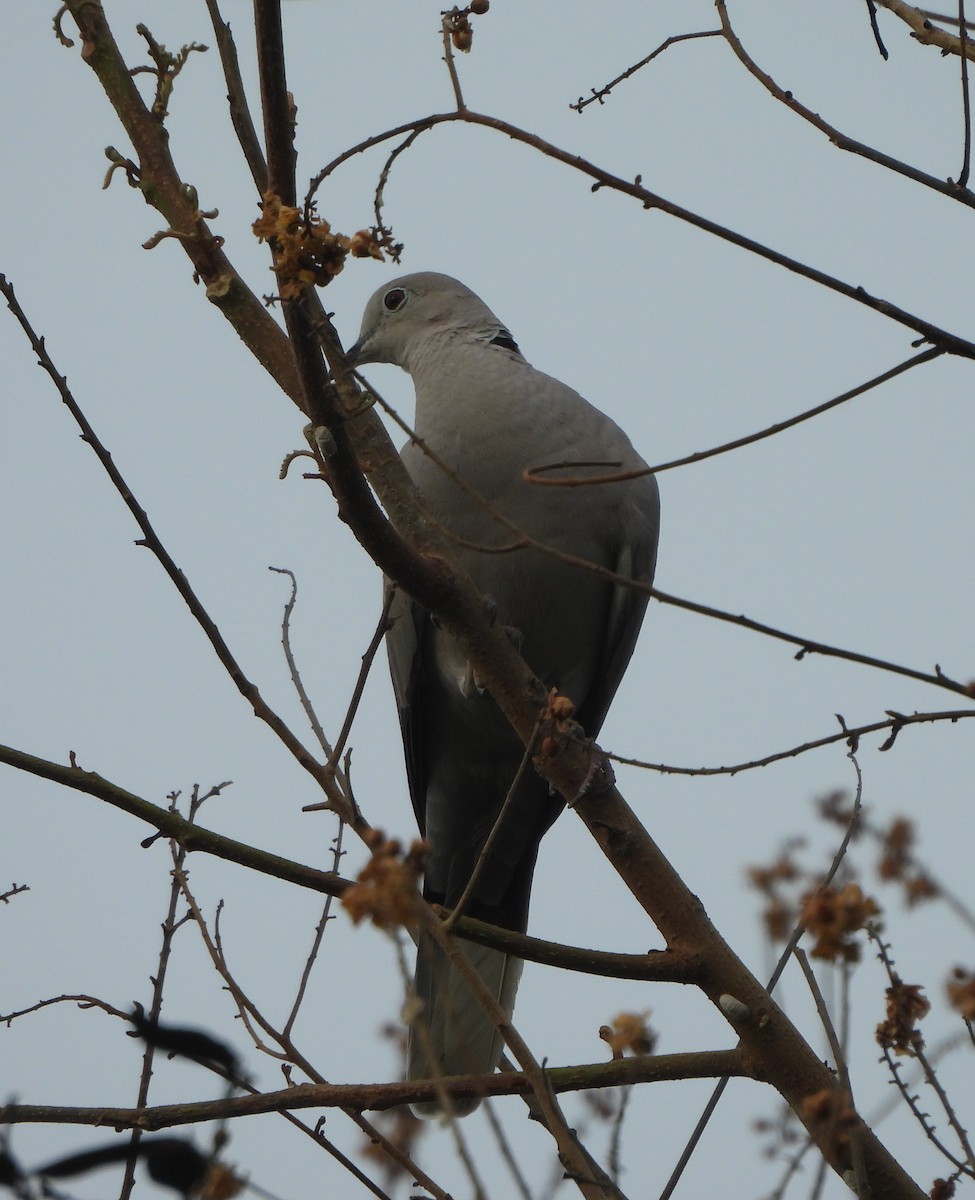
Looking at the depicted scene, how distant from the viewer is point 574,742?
3.04 metres

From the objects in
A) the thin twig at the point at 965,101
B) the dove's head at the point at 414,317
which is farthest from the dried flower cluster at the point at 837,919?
the dove's head at the point at 414,317

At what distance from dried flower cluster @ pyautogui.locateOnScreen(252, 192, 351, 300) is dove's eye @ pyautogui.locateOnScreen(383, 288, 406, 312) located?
3393 mm

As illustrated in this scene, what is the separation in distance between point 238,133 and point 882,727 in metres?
1.72

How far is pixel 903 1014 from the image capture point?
1.93 m

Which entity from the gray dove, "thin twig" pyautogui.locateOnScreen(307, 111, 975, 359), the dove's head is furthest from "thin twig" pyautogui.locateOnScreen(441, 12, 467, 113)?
the dove's head

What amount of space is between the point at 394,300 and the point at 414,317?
7.3 inches

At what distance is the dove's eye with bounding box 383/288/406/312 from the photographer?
554cm

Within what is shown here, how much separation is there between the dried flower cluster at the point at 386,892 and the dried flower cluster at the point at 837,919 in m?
0.46

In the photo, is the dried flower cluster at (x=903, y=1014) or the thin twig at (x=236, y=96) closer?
the dried flower cluster at (x=903, y=1014)

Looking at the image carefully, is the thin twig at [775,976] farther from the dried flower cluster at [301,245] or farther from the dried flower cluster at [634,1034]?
the dried flower cluster at [301,245]

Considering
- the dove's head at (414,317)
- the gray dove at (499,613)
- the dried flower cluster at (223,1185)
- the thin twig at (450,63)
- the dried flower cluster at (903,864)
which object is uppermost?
the dove's head at (414,317)

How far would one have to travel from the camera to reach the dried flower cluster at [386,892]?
4.89 ft

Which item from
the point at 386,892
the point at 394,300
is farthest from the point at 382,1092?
the point at 394,300

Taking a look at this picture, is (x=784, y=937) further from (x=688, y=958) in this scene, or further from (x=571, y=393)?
(x=571, y=393)
